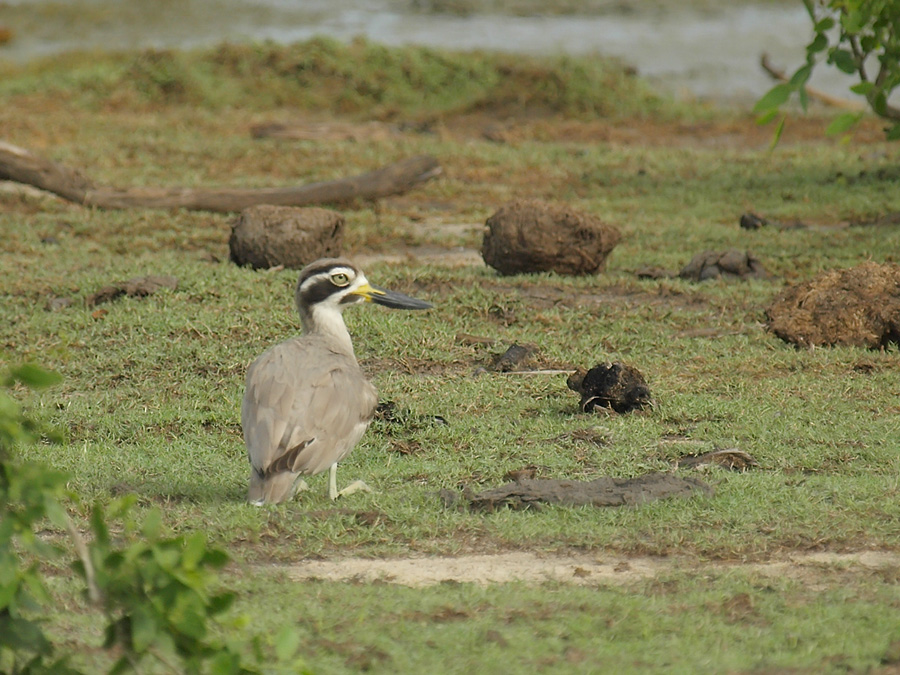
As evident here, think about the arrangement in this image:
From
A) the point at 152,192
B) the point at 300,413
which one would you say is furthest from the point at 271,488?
the point at 152,192

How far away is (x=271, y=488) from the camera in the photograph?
195 inches

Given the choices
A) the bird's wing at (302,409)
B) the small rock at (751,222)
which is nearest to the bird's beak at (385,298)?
the bird's wing at (302,409)

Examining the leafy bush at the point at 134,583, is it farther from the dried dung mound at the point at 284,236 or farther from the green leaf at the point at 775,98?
the dried dung mound at the point at 284,236

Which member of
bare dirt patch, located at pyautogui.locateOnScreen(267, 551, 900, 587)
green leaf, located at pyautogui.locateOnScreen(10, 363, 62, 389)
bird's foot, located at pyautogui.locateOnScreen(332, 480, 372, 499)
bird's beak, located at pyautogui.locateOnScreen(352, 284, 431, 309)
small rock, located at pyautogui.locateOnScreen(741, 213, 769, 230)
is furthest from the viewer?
small rock, located at pyautogui.locateOnScreen(741, 213, 769, 230)

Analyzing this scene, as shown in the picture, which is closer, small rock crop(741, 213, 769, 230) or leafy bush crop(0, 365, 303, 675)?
leafy bush crop(0, 365, 303, 675)

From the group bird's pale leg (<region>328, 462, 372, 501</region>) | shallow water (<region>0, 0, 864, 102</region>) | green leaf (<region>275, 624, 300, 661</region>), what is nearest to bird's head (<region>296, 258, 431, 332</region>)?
bird's pale leg (<region>328, 462, 372, 501</region>)

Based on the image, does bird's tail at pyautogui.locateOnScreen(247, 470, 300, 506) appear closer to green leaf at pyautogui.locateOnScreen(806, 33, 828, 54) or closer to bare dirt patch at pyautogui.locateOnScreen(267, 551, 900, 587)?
bare dirt patch at pyautogui.locateOnScreen(267, 551, 900, 587)

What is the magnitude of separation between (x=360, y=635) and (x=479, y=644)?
356 mm

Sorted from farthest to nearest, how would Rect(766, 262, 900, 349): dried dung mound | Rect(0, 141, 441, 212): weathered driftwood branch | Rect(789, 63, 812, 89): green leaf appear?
Rect(0, 141, 441, 212): weathered driftwood branch, Rect(766, 262, 900, 349): dried dung mound, Rect(789, 63, 812, 89): green leaf

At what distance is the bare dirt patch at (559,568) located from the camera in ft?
14.7

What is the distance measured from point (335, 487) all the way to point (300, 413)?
430mm

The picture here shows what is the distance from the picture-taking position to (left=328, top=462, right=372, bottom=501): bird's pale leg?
5.37m

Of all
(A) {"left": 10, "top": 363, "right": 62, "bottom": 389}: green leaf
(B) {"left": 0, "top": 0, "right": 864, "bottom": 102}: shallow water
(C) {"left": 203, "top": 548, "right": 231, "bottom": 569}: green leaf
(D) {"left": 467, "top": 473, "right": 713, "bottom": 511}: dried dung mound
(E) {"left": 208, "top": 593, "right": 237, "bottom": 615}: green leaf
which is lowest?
(D) {"left": 467, "top": 473, "right": 713, "bottom": 511}: dried dung mound

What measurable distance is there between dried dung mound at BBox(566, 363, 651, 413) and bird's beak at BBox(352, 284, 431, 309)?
0.99m
